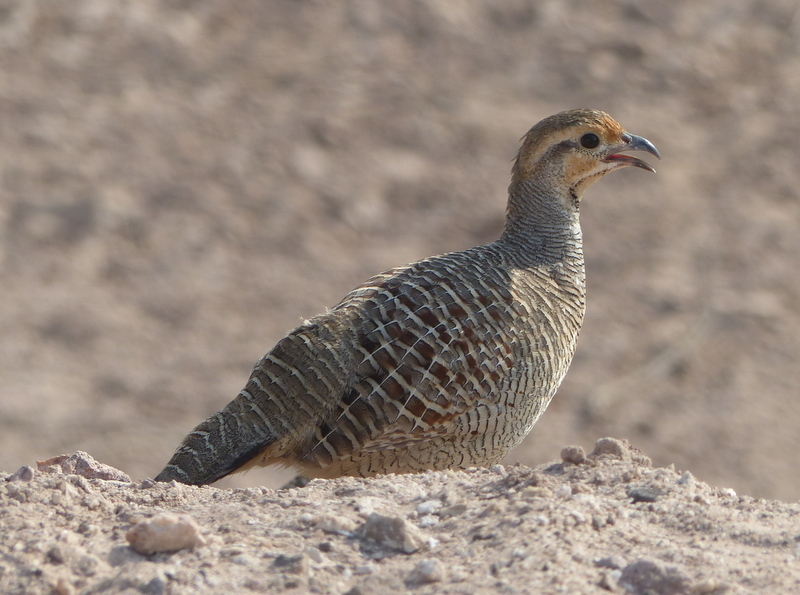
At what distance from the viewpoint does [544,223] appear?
700 cm

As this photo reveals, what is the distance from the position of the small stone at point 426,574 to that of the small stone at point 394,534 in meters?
0.23

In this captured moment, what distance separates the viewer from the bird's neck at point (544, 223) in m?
6.89

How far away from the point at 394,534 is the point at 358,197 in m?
11.0

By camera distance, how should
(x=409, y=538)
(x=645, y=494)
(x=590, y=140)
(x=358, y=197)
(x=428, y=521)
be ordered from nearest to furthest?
(x=409, y=538)
(x=428, y=521)
(x=645, y=494)
(x=590, y=140)
(x=358, y=197)

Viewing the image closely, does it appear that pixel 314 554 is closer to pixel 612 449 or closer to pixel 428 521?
pixel 428 521

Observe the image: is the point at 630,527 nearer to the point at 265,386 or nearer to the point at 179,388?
the point at 265,386

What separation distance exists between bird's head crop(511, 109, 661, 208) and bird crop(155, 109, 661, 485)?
884mm

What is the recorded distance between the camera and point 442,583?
11.6ft

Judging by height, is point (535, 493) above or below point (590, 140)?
below

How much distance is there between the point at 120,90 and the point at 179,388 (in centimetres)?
512

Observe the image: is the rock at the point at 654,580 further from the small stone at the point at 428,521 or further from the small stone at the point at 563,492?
the small stone at the point at 428,521

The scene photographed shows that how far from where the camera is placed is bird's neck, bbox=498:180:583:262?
6.89 meters

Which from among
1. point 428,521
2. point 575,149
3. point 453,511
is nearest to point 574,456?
point 453,511

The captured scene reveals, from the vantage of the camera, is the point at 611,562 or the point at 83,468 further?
the point at 83,468
